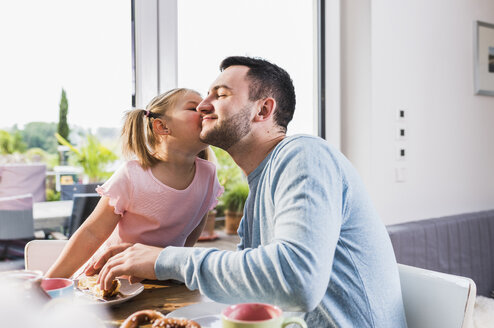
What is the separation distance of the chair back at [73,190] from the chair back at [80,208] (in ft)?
0.05

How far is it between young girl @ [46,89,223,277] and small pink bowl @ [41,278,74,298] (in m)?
0.39

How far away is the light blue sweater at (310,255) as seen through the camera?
709 millimetres

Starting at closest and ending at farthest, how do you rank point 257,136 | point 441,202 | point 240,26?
point 257,136 → point 240,26 → point 441,202

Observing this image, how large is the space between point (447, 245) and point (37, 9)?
7.96ft

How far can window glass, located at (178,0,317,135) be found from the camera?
1.96 m

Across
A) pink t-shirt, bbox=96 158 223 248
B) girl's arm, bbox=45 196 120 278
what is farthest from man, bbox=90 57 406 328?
pink t-shirt, bbox=96 158 223 248

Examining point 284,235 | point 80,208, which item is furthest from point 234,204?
point 284,235

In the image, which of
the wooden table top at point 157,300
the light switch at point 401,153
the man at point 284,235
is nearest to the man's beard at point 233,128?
the man at point 284,235

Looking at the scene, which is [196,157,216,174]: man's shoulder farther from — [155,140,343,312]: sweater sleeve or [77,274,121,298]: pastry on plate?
[155,140,343,312]: sweater sleeve

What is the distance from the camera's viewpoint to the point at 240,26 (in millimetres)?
2156

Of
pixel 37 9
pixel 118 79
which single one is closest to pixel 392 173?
pixel 118 79

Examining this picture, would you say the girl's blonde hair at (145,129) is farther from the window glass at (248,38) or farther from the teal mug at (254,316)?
the teal mug at (254,316)

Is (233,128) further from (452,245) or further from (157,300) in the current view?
(452,245)

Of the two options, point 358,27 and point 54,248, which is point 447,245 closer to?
point 358,27
